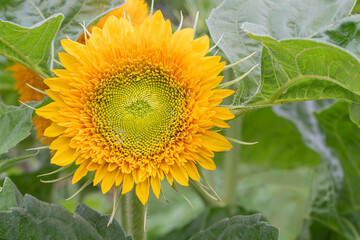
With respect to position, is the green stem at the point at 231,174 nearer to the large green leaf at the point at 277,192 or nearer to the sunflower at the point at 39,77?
the large green leaf at the point at 277,192

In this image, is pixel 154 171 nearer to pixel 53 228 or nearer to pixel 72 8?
pixel 53 228

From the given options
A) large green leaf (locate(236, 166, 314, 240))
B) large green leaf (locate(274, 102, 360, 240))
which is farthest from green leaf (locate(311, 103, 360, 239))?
large green leaf (locate(236, 166, 314, 240))

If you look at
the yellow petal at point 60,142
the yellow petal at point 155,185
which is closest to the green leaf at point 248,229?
the yellow petal at point 155,185

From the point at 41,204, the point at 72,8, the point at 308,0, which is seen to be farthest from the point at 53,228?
the point at 308,0

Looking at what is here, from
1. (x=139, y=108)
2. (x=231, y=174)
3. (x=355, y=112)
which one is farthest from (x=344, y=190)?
(x=139, y=108)

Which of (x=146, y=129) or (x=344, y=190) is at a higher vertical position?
(x=146, y=129)

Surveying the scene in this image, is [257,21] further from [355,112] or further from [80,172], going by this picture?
[80,172]
